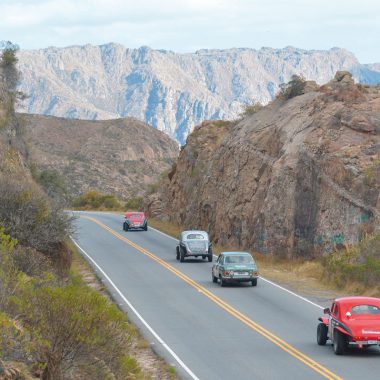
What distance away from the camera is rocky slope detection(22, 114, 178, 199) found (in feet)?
439

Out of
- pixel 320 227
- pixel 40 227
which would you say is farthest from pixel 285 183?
pixel 40 227

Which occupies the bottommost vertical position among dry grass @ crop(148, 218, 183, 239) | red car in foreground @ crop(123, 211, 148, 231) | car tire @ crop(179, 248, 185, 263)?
dry grass @ crop(148, 218, 183, 239)

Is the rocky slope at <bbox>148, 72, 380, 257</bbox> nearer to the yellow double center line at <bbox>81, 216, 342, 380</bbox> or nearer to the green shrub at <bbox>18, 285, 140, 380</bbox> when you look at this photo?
the yellow double center line at <bbox>81, 216, 342, 380</bbox>

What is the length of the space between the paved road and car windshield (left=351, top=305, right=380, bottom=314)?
1.04 m

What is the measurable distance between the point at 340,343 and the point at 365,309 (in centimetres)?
100

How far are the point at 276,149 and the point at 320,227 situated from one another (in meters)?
10.6

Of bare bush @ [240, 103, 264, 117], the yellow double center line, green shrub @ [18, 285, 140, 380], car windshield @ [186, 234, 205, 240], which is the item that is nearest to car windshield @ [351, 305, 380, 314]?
the yellow double center line

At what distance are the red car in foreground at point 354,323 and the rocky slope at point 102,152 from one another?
10293 centimetres

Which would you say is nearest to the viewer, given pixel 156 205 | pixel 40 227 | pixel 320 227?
pixel 40 227

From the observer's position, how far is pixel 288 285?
36.2 metres

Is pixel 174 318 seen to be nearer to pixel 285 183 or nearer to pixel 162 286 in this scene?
pixel 162 286

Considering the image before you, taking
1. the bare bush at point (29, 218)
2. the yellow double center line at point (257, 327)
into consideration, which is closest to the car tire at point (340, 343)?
the yellow double center line at point (257, 327)

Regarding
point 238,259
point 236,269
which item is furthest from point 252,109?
point 236,269

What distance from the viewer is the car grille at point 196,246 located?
44.9 meters
